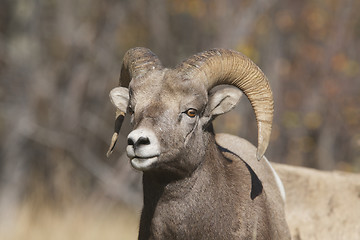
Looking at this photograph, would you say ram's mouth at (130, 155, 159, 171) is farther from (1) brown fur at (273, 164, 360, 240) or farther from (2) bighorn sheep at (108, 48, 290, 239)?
(1) brown fur at (273, 164, 360, 240)

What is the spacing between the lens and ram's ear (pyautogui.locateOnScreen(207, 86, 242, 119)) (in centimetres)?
789

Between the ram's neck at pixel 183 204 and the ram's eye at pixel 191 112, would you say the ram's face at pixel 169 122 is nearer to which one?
the ram's eye at pixel 191 112

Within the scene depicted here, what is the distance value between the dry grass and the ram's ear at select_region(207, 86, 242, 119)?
851 centimetres

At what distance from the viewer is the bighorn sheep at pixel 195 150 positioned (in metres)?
7.25

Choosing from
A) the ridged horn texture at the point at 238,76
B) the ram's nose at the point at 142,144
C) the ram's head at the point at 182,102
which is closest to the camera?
the ram's nose at the point at 142,144

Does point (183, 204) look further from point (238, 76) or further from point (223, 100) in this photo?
point (238, 76)

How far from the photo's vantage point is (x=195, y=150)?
752 cm

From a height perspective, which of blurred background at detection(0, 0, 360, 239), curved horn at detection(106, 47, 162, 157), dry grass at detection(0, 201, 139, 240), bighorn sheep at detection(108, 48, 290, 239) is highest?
curved horn at detection(106, 47, 162, 157)

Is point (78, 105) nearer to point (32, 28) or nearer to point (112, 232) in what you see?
point (32, 28)

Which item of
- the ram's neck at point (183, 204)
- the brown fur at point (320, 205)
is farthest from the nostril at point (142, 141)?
the brown fur at point (320, 205)

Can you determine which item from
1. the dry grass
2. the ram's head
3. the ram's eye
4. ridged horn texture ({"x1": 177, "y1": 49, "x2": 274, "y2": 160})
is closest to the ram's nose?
the ram's head

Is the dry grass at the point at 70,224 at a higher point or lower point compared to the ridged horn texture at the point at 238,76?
lower

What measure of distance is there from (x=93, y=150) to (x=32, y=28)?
14.8ft

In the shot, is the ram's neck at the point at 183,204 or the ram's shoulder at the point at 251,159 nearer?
the ram's neck at the point at 183,204
